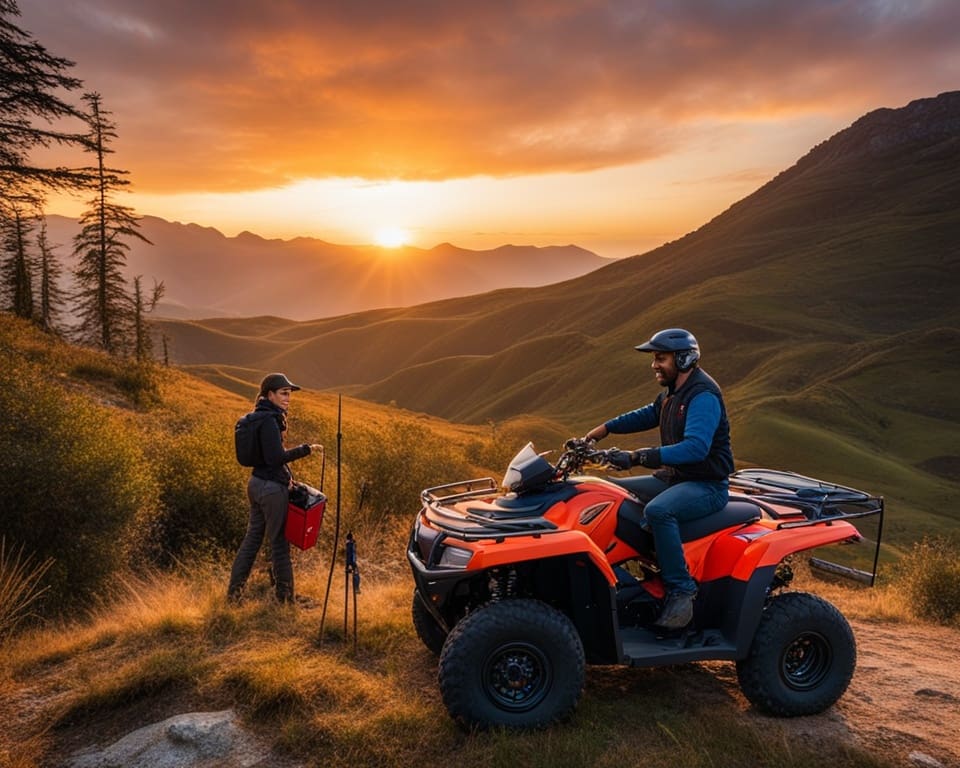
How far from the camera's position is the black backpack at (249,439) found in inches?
302

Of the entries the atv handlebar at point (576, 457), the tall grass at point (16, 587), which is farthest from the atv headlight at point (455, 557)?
the tall grass at point (16, 587)

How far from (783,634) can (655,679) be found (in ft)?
4.13

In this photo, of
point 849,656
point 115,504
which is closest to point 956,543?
point 849,656

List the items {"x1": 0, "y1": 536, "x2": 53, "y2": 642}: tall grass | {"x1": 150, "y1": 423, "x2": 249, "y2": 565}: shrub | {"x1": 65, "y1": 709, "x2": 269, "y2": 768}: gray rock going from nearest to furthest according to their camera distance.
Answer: {"x1": 65, "y1": 709, "x2": 269, "y2": 768}: gray rock, {"x1": 0, "y1": 536, "x2": 53, "y2": 642}: tall grass, {"x1": 150, "y1": 423, "x2": 249, "y2": 565}: shrub

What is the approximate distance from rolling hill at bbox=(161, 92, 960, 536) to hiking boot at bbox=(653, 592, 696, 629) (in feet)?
180

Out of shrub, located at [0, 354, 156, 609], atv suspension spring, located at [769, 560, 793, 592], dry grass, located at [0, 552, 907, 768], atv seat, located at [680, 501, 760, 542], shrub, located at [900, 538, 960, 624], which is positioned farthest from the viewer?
Result: shrub, located at [900, 538, 960, 624]

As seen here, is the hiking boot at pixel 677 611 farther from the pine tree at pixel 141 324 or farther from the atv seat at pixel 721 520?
the pine tree at pixel 141 324

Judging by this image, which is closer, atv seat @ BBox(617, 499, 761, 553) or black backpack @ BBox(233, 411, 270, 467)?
atv seat @ BBox(617, 499, 761, 553)

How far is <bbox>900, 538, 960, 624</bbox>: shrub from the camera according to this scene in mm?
10875

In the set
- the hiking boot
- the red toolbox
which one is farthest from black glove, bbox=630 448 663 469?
the red toolbox

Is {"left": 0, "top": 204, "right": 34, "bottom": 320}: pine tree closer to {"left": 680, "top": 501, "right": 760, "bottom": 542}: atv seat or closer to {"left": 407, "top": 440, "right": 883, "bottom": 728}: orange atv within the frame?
{"left": 407, "top": 440, "right": 883, "bottom": 728}: orange atv

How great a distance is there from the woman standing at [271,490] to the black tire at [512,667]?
Answer: 3476 millimetres

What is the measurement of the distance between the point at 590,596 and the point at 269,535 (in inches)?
163

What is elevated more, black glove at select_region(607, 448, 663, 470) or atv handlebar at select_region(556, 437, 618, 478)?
black glove at select_region(607, 448, 663, 470)
